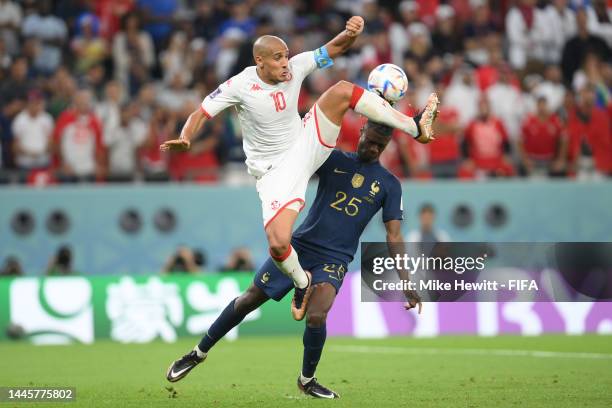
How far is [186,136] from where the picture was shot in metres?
9.83

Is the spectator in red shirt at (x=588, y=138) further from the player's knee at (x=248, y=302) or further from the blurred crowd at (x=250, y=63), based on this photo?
the player's knee at (x=248, y=302)

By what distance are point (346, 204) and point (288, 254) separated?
754 mm

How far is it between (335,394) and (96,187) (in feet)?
33.2

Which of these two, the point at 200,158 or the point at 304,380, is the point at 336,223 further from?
the point at 200,158

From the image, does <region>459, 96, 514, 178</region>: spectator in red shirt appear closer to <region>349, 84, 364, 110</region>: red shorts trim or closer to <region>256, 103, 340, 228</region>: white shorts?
<region>256, 103, 340, 228</region>: white shorts

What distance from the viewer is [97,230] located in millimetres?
19516

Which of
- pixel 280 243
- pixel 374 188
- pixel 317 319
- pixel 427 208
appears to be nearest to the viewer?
pixel 280 243

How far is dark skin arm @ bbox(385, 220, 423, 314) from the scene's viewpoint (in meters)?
9.97

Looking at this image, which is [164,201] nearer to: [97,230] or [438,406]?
[97,230]

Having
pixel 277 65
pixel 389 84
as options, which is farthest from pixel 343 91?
pixel 277 65

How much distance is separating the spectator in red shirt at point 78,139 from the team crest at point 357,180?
30.2 ft

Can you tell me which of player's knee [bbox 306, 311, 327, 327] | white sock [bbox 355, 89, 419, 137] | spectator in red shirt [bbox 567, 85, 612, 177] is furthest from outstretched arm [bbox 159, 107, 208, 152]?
spectator in red shirt [bbox 567, 85, 612, 177]

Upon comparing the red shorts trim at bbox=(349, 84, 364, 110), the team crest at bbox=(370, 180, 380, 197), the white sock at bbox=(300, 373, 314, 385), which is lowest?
the white sock at bbox=(300, 373, 314, 385)

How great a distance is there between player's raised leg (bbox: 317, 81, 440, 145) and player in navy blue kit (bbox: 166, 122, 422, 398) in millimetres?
342
